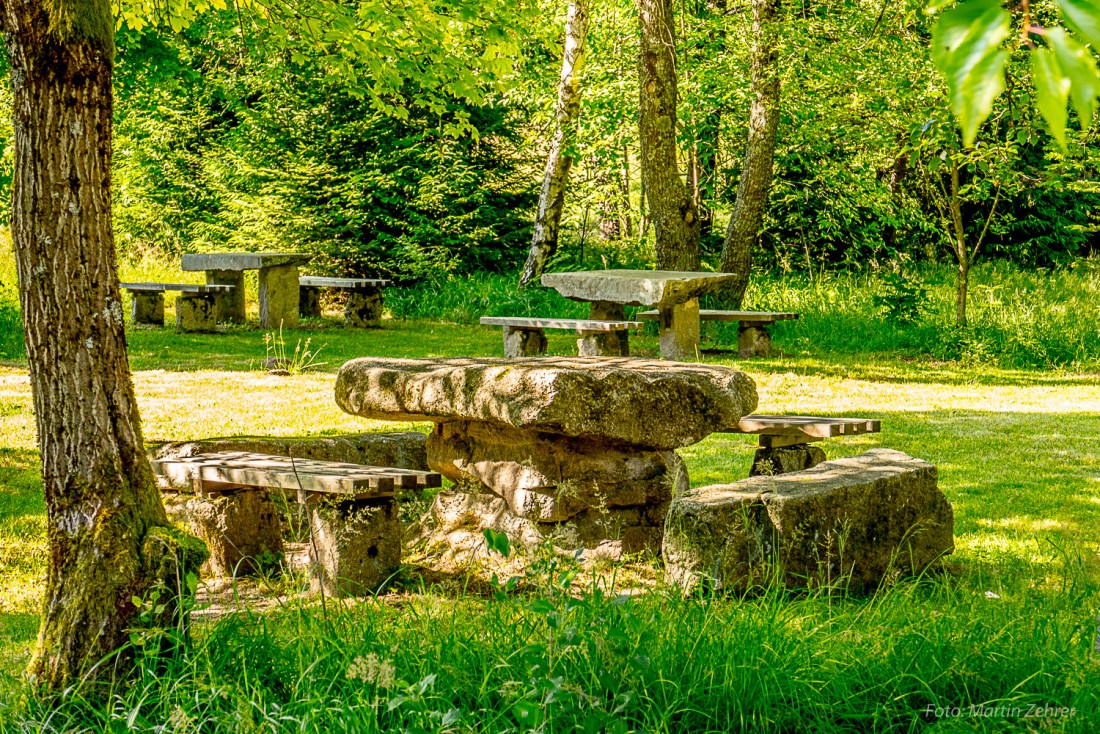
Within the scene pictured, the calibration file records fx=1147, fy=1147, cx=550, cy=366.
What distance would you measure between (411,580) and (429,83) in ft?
13.7

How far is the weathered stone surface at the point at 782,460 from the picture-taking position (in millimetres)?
5656

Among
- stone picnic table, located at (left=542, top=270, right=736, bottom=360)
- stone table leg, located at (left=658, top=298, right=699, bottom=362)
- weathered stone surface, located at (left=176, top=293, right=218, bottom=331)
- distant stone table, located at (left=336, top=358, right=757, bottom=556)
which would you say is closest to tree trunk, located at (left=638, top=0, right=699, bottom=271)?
stone picnic table, located at (left=542, top=270, right=736, bottom=360)

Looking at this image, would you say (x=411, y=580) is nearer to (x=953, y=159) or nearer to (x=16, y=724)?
(x=16, y=724)

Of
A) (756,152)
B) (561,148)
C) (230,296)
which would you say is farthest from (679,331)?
(230,296)

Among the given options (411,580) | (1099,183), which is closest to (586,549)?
(411,580)

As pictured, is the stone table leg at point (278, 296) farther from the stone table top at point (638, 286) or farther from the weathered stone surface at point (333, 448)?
the weathered stone surface at point (333, 448)

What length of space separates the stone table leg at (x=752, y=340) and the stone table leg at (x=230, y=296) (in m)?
6.22

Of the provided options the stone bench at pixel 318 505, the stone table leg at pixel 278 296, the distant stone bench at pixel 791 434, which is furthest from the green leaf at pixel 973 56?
the stone table leg at pixel 278 296

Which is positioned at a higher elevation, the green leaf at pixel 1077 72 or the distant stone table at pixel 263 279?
the green leaf at pixel 1077 72

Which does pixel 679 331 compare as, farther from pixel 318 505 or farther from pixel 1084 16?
pixel 1084 16

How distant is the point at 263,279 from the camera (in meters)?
13.7

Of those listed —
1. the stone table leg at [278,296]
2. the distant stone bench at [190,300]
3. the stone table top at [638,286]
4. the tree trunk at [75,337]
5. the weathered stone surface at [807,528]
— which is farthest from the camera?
the stone table leg at [278,296]

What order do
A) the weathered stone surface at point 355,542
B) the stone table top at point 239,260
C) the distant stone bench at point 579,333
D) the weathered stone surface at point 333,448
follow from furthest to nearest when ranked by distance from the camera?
the stone table top at point 239,260 → the distant stone bench at point 579,333 → the weathered stone surface at point 333,448 → the weathered stone surface at point 355,542

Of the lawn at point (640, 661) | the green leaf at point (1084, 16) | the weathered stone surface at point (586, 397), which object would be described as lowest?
the lawn at point (640, 661)
